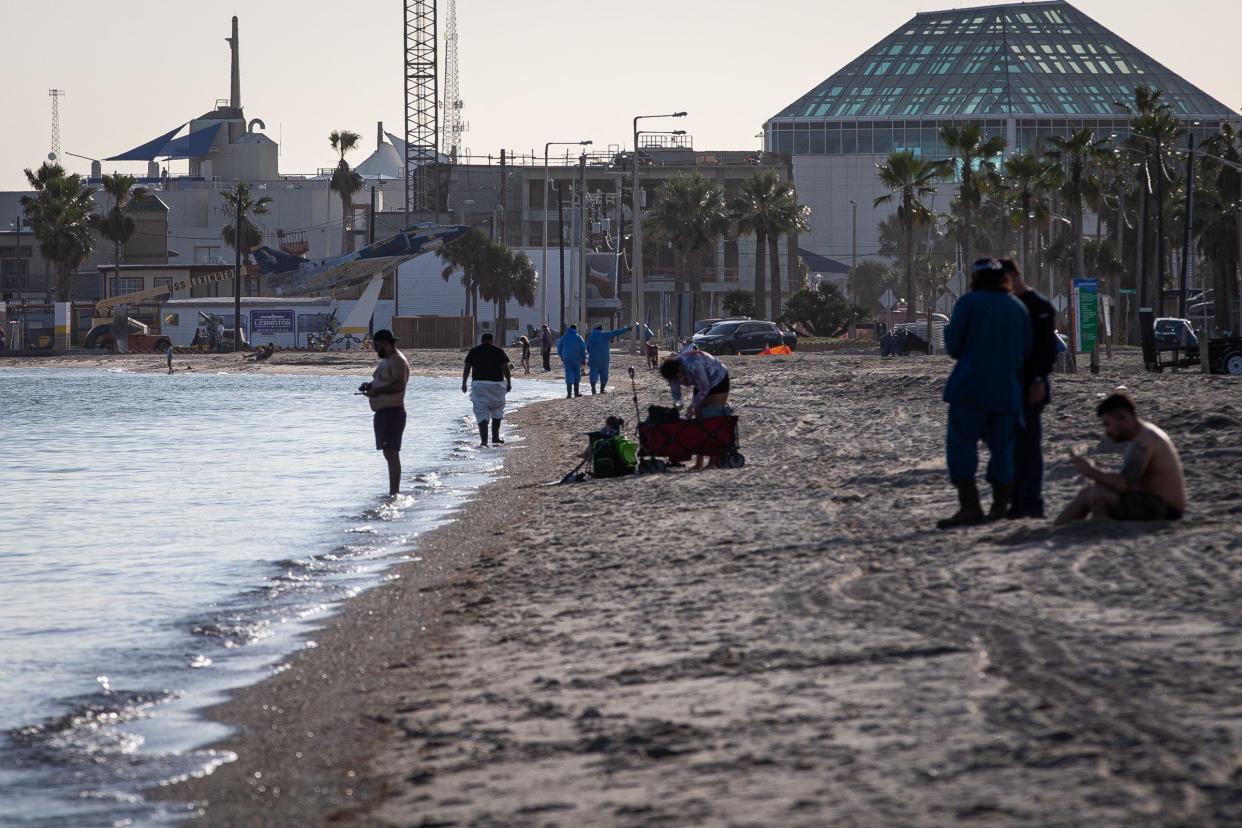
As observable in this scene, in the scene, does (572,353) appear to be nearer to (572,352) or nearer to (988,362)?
(572,352)

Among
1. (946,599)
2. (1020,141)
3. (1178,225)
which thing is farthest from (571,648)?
(1020,141)

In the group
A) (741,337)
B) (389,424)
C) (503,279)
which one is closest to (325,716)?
(389,424)

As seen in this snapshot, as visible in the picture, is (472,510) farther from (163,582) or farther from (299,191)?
(299,191)

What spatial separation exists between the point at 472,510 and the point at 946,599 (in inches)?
319

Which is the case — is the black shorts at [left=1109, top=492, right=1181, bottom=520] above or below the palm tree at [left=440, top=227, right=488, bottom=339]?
below

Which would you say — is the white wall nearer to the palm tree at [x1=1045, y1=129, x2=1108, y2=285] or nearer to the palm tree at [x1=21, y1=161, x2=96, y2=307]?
the palm tree at [x1=21, y1=161, x2=96, y2=307]

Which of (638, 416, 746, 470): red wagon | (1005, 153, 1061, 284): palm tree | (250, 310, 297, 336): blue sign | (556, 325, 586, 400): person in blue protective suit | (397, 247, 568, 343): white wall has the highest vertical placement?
(1005, 153, 1061, 284): palm tree

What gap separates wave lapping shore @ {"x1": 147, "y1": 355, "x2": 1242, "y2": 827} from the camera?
4.99 metres

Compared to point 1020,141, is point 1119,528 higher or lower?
lower

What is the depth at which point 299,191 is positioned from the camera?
124312 mm

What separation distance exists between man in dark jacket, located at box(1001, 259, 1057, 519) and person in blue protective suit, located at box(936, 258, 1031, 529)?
0.06 metres

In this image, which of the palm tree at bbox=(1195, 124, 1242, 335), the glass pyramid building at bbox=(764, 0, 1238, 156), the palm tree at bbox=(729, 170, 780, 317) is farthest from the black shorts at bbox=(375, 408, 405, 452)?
the glass pyramid building at bbox=(764, 0, 1238, 156)

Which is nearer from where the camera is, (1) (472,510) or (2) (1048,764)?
(2) (1048,764)

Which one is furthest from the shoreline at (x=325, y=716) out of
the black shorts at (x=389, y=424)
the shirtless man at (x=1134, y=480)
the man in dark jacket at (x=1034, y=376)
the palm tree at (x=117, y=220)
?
the palm tree at (x=117, y=220)
